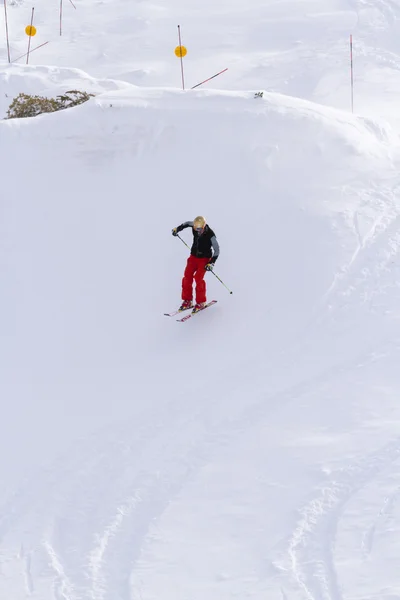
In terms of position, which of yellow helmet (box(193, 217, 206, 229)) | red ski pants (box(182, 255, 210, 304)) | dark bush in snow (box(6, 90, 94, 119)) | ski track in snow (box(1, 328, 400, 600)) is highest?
dark bush in snow (box(6, 90, 94, 119))

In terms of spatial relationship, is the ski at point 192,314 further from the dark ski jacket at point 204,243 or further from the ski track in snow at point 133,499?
the ski track in snow at point 133,499

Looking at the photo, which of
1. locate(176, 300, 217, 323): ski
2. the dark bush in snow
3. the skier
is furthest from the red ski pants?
the dark bush in snow

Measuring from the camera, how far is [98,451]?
9977 millimetres

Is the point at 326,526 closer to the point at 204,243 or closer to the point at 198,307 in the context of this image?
the point at 198,307

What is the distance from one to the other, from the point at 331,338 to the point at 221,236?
11.6 ft

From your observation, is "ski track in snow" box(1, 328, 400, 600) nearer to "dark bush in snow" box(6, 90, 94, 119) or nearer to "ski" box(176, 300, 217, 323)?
"ski" box(176, 300, 217, 323)

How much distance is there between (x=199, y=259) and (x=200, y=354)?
59.0 inches

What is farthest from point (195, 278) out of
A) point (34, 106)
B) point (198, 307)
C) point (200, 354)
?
point (34, 106)

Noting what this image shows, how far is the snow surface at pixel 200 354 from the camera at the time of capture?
796 centimetres

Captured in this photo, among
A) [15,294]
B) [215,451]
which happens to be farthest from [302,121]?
[215,451]

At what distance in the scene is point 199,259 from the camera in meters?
12.3

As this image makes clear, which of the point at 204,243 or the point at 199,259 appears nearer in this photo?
the point at 204,243

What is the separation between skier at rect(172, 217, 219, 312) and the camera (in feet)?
39.2

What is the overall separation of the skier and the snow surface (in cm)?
40
